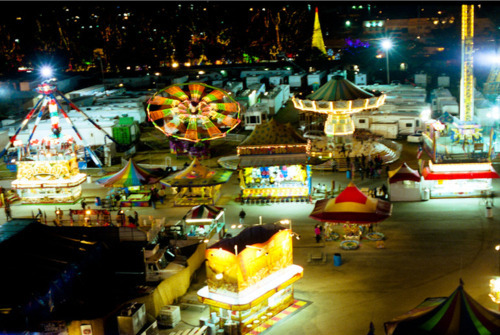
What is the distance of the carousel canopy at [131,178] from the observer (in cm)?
2717

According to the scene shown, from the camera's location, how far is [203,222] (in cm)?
2244

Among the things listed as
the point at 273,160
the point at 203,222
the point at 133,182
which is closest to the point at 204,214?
the point at 203,222

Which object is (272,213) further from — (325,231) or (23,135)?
(23,135)

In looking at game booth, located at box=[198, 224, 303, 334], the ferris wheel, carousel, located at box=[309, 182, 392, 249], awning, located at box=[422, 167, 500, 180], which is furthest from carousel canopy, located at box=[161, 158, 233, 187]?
game booth, located at box=[198, 224, 303, 334]

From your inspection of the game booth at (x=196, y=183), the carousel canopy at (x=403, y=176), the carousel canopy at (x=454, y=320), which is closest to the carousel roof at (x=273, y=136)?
the game booth at (x=196, y=183)

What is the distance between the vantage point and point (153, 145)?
39875 mm

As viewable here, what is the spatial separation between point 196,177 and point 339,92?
31.1ft

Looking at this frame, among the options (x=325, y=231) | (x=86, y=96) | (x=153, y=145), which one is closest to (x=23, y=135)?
(x=153, y=145)

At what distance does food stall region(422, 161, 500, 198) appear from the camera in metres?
25.5

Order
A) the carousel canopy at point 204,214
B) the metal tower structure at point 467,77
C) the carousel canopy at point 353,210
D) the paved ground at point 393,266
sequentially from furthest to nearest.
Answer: the metal tower structure at point 467,77
the carousel canopy at point 204,214
the carousel canopy at point 353,210
the paved ground at point 393,266

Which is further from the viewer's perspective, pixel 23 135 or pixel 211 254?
pixel 23 135

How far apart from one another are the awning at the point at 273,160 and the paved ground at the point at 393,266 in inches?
76.2

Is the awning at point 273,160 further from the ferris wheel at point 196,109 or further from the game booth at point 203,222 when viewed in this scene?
the ferris wheel at point 196,109

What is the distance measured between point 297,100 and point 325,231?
11.8 metres
